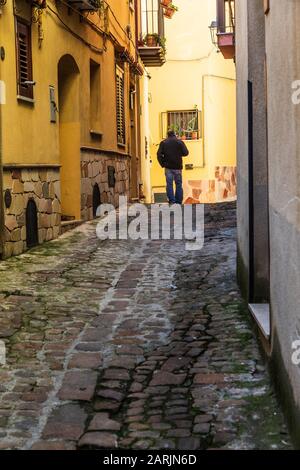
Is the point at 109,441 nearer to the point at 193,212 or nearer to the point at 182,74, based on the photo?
the point at 193,212

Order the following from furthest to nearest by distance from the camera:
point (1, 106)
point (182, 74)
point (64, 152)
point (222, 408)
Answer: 1. point (182, 74)
2. point (64, 152)
3. point (1, 106)
4. point (222, 408)

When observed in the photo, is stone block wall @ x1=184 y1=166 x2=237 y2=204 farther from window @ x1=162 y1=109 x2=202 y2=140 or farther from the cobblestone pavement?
the cobblestone pavement

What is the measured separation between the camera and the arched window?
9.32m

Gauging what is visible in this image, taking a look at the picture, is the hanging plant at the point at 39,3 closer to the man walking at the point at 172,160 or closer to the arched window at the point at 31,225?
the arched window at the point at 31,225

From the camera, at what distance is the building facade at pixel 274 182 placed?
11.5 ft

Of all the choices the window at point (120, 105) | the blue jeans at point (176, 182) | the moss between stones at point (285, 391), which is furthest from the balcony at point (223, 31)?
the moss between stones at point (285, 391)

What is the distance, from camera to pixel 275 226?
419 cm

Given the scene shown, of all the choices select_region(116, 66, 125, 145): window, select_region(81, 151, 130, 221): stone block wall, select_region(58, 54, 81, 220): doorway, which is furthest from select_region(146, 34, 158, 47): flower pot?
select_region(58, 54, 81, 220): doorway

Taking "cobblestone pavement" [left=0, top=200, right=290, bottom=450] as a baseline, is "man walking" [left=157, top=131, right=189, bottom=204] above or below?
above

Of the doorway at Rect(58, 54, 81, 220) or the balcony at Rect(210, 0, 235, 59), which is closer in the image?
the doorway at Rect(58, 54, 81, 220)

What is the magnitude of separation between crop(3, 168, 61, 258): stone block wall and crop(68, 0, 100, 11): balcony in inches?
105

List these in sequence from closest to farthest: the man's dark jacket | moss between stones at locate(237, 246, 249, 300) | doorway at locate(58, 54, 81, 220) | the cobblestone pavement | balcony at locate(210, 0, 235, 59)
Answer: the cobblestone pavement < moss between stones at locate(237, 246, 249, 300) < doorway at locate(58, 54, 81, 220) < the man's dark jacket < balcony at locate(210, 0, 235, 59)
